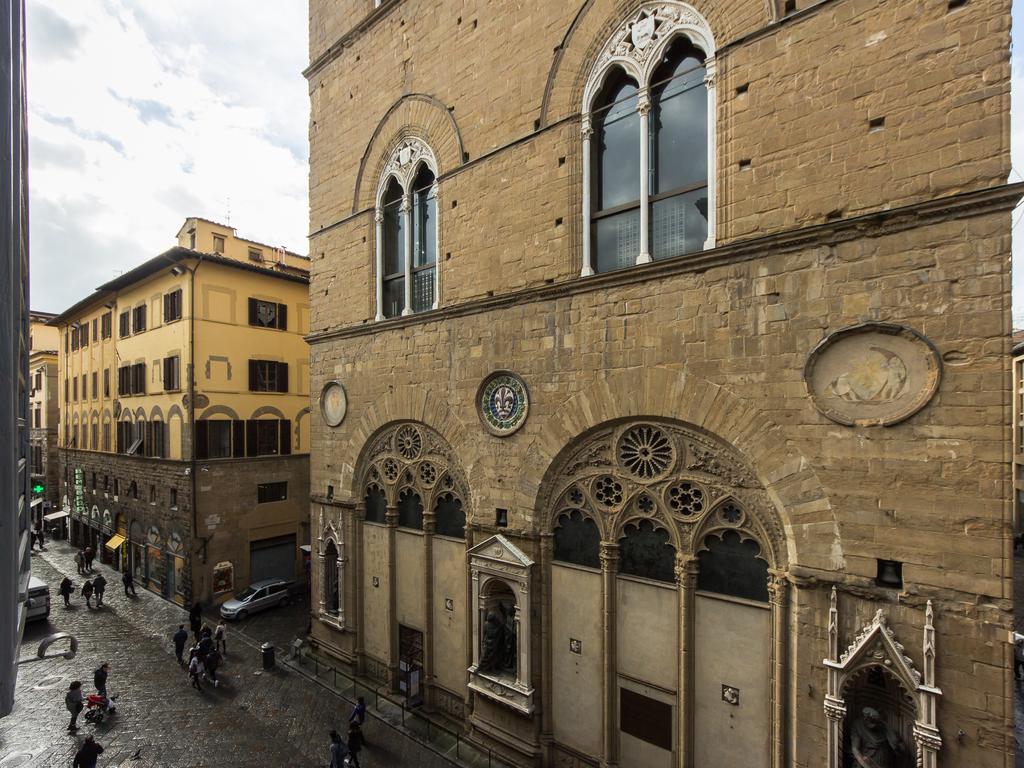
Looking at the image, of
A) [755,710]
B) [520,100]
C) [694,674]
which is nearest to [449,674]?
[694,674]

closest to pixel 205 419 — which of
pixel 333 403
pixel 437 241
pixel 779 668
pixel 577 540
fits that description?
pixel 333 403

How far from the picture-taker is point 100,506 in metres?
24.1

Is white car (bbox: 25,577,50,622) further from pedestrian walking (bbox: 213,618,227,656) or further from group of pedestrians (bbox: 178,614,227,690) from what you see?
pedestrian walking (bbox: 213,618,227,656)

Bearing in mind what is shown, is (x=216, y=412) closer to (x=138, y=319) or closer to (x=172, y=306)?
(x=172, y=306)

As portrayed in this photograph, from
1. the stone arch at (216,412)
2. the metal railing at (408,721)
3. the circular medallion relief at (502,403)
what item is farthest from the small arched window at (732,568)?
the stone arch at (216,412)

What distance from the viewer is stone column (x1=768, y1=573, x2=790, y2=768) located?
20.8 feet

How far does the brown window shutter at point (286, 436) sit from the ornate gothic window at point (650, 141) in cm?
1602

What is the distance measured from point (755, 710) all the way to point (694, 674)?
81 centimetres

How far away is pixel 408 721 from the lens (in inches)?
412

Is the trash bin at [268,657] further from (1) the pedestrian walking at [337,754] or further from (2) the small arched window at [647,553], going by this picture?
(2) the small arched window at [647,553]

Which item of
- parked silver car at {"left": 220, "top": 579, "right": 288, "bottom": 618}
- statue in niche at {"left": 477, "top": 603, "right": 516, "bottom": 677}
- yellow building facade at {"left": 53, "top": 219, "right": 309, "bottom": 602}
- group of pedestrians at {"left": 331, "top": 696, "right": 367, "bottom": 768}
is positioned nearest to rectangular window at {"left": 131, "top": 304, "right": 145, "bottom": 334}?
yellow building facade at {"left": 53, "top": 219, "right": 309, "bottom": 602}

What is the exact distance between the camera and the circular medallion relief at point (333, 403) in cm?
Result: 1255

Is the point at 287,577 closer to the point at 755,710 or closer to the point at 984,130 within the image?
the point at 755,710

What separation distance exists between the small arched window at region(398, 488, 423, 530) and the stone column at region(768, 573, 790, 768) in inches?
273
